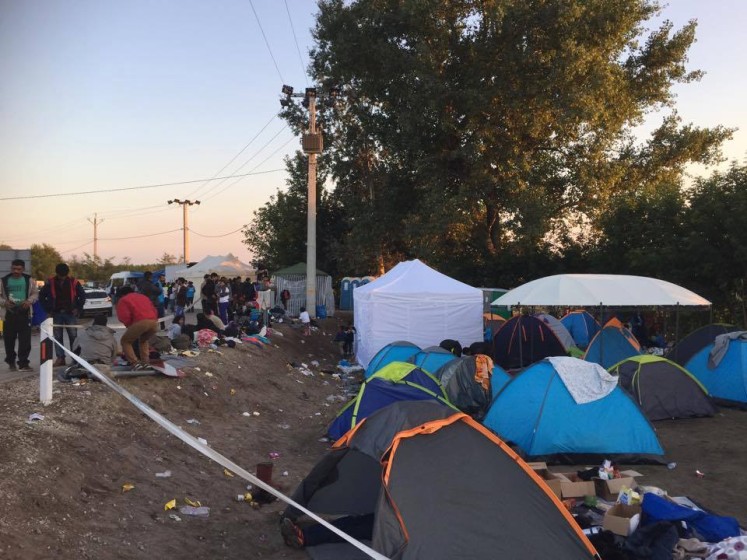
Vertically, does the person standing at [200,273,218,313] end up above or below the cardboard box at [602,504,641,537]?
above

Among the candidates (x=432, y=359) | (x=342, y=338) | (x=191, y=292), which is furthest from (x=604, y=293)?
(x=191, y=292)

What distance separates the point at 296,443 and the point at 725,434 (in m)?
7.13

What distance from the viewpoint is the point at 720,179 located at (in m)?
19.7

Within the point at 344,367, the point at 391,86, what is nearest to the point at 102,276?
the point at 391,86

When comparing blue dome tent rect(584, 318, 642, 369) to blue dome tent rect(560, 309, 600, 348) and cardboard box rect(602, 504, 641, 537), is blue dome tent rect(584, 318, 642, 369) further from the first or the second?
cardboard box rect(602, 504, 641, 537)

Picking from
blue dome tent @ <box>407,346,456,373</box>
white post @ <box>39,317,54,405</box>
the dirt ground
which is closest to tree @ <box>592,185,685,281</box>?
the dirt ground

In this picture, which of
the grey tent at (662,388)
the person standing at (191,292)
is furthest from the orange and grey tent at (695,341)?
the person standing at (191,292)

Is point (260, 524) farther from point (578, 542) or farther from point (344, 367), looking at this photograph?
point (344, 367)

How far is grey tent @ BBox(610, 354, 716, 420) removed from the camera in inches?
454

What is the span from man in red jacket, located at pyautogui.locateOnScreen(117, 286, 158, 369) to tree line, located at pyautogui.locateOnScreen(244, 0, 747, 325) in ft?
54.1

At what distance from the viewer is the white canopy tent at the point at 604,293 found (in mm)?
13000

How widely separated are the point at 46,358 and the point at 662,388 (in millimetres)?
10080

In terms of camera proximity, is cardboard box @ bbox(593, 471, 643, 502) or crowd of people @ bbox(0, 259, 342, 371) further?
crowd of people @ bbox(0, 259, 342, 371)

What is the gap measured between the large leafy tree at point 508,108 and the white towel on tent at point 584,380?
15.7m
